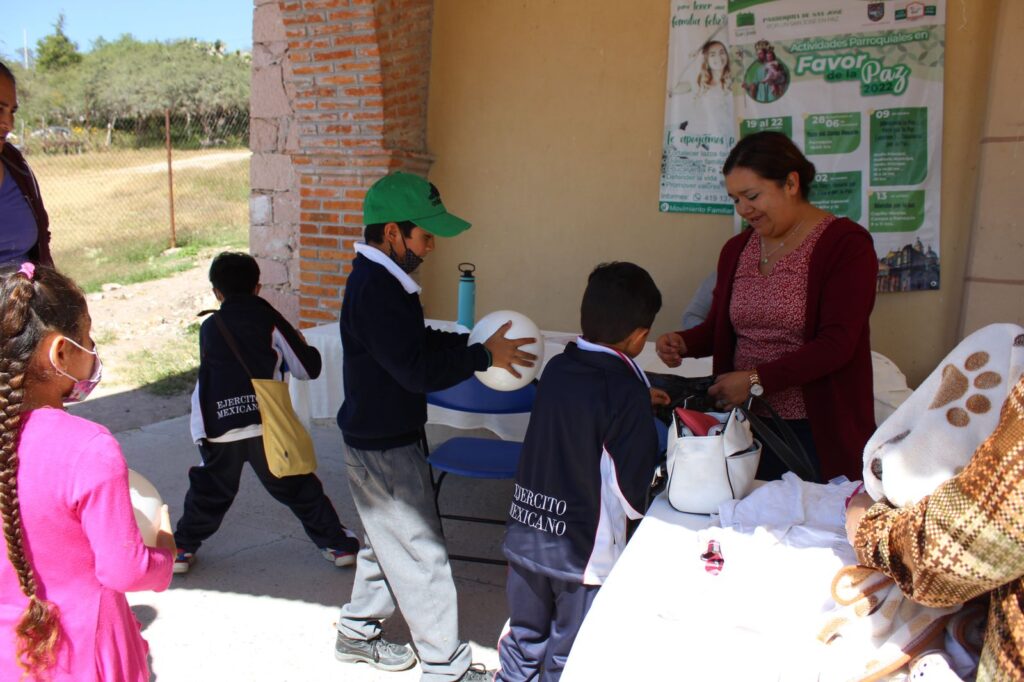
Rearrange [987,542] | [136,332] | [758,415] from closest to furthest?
[987,542]
[758,415]
[136,332]

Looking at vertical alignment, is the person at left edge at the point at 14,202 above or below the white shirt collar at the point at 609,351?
above

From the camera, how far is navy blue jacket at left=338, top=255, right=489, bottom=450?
2.47 m

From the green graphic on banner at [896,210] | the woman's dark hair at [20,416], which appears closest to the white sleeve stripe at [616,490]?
the woman's dark hair at [20,416]

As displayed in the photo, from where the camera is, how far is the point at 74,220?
16641 mm

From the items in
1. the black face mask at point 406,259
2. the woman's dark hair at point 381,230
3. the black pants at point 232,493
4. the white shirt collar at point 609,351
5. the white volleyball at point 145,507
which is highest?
the woman's dark hair at point 381,230

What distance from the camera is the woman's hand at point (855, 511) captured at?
4.82ft

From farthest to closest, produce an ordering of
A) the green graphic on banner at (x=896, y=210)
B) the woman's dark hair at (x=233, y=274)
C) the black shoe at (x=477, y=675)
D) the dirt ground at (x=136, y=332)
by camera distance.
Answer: the dirt ground at (x=136, y=332) → the green graphic on banner at (x=896, y=210) → the woman's dark hair at (x=233, y=274) → the black shoe at (x=477, y=675)

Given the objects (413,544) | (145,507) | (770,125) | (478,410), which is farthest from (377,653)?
(770,125)

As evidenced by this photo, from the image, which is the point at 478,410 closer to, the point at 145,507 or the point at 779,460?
the point at 779,460

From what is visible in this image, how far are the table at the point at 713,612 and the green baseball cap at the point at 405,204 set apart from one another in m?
1.26

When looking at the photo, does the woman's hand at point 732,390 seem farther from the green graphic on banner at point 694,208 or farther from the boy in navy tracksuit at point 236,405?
the green graphic on banner at point 694,208

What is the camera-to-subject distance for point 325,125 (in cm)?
559

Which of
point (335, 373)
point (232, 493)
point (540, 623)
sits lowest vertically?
point (232, 493)

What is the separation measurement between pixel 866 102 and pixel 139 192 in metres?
18.0
